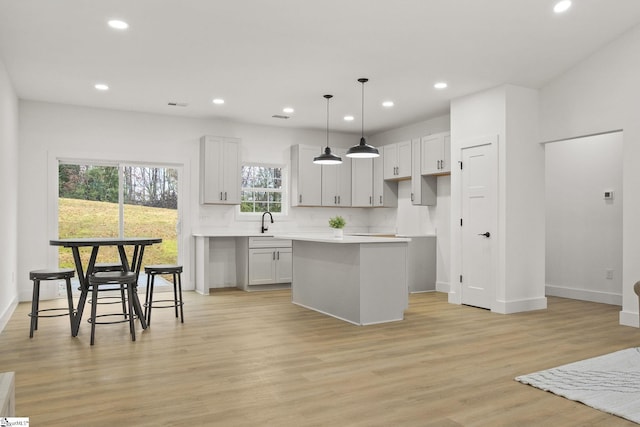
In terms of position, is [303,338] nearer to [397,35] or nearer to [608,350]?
[608,350]

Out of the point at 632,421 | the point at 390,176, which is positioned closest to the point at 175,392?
the point at 632,421

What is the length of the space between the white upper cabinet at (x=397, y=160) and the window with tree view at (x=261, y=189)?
1.90m

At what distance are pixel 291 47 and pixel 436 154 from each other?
3.20 m

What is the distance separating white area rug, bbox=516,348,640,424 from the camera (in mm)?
2785

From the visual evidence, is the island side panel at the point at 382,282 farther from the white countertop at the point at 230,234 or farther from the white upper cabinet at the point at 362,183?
the white upper cabinet at the point at 362,183

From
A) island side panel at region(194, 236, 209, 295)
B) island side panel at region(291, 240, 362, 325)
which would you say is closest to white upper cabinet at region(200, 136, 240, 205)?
island side panel at region(194, 236, 209, 295)

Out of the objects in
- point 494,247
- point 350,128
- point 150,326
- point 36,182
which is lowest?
point 150,326

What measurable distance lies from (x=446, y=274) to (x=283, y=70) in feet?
13.1

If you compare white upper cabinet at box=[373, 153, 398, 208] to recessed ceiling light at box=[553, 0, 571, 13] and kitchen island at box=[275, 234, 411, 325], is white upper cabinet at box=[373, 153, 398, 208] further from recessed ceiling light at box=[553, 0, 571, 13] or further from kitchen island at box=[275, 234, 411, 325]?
recessed ceiling light at box=[553, 0, 571, 13]

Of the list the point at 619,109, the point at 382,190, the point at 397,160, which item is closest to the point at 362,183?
the point at 382,190

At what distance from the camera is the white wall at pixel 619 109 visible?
494 cm

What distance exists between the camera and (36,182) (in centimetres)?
657

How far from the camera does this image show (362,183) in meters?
8.70

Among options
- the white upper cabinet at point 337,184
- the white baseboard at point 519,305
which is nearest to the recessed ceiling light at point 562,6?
the white baseboard at point 519,305
